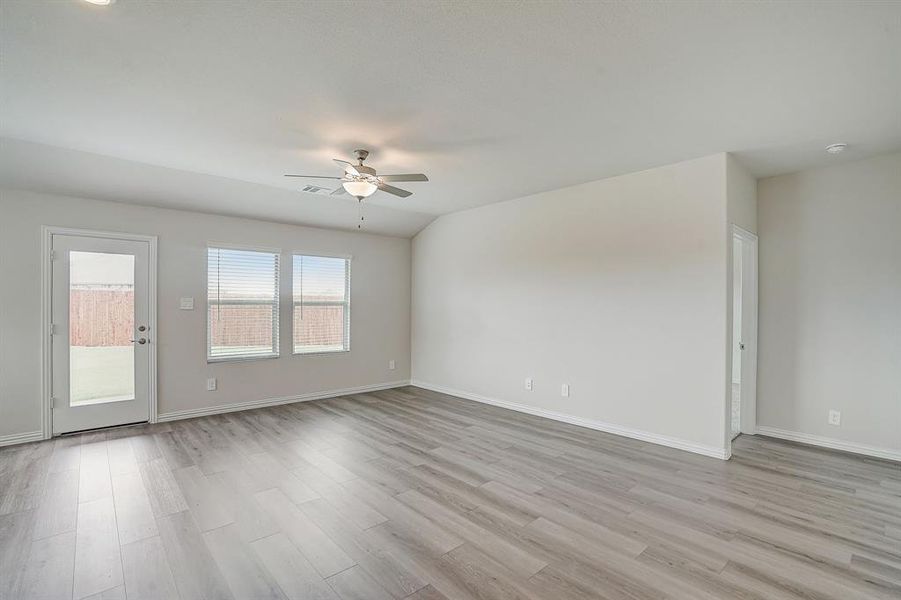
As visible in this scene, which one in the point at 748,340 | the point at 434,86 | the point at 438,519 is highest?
the point at 434,86

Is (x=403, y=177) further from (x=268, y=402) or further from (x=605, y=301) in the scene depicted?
(x=268, y=402)

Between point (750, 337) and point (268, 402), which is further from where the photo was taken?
point (268, 402)

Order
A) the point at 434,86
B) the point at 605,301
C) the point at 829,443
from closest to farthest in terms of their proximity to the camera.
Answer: the point at 434,86 → the point at 829,443 → the point at 605,301

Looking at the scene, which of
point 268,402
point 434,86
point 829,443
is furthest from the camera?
point 268,402

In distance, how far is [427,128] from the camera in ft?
10.5

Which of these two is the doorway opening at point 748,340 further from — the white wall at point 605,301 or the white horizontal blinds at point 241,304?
the white horizontal blinds at point 241,304

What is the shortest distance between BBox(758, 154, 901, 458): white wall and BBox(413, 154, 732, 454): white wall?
114 cm

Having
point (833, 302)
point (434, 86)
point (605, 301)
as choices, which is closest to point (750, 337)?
point (833, 302)

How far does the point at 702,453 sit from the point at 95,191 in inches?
251

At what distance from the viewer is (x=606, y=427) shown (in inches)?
176

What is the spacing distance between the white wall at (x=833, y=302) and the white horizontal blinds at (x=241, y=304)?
5834 mm

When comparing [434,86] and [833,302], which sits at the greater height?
[434,86]

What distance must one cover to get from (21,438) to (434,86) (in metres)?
5.00

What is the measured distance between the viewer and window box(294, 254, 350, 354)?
232 inches
